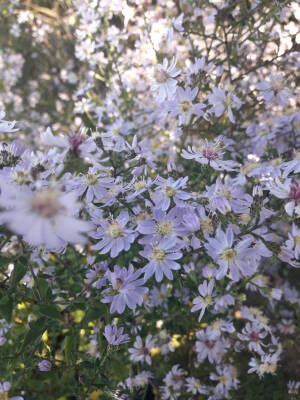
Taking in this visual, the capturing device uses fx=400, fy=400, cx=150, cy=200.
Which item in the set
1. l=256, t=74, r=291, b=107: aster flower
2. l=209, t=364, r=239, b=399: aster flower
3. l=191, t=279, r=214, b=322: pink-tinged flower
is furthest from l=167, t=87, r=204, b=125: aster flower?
l=209, t=364, r=239, b=399: aster flower

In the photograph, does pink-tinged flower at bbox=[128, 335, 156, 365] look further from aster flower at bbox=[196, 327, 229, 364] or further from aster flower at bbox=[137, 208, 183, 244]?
aster flower at bbox=[137, 208, 183, 244]

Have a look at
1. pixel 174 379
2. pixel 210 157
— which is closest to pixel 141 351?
pixel 174 379

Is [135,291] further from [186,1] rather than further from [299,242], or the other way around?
[186,1]

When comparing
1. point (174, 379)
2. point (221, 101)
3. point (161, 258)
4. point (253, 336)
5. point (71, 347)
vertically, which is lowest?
point (174, 379)

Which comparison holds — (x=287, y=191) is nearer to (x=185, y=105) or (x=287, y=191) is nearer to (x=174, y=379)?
(x=185, y=105)

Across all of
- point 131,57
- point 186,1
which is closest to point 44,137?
point 186,1

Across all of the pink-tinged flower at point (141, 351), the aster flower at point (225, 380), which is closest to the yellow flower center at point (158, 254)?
the pink-tinged flower at point (141, 351)
